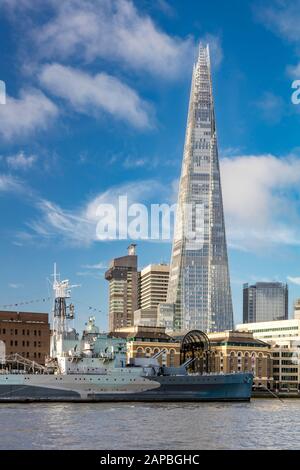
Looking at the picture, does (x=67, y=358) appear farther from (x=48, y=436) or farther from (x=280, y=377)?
(x=280, y=377)

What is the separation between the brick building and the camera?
136m

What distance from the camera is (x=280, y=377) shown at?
16712 centimetres

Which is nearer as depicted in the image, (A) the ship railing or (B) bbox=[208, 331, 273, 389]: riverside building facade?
(A) the ship railing

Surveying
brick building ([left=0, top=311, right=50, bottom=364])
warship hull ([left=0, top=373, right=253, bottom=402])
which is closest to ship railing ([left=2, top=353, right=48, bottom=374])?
warship hull ([left=0, top=373, right=253, bottom=402])

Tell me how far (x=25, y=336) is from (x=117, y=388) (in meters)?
57.2

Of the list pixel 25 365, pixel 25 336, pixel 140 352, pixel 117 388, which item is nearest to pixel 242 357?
pixel 140 352

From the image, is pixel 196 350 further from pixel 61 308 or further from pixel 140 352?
pixel 61 308

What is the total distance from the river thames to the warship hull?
9.78m

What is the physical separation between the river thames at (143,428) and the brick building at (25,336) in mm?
66348

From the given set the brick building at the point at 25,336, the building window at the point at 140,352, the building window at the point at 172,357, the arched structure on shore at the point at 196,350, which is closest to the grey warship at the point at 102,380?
the brick building at the point at 25,336

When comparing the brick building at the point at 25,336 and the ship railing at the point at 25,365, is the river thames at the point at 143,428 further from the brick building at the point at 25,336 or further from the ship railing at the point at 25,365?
the brick building at the point at 25,336

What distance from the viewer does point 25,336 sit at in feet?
452

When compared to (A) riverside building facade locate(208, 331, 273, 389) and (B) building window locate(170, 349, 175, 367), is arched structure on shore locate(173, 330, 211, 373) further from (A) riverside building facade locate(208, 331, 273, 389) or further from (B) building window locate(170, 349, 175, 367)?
(A) riverside building facade locate(208, 331, 273, 389)
